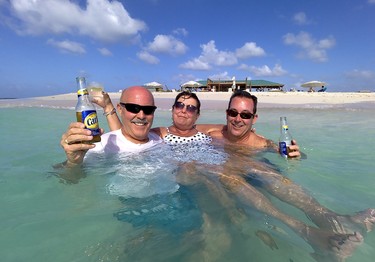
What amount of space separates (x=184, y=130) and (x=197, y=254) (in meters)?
2.97

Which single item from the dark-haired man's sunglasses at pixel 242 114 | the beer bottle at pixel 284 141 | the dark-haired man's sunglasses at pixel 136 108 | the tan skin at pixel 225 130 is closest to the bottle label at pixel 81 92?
the dark-haired man's sunglasses at pixel 136 108

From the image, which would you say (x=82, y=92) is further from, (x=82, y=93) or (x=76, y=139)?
(x=76, y=139)

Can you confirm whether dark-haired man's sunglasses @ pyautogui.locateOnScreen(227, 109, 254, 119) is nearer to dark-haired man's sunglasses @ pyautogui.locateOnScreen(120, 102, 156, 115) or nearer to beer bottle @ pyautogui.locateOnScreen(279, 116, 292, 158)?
beer bottle @ pyautogui.locateOnScreen(279, 116, 292, 158)

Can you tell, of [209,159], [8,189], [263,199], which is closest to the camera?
[263,199]

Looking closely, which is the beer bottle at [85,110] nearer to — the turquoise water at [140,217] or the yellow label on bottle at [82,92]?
the yellow label on bottle at [82,92]

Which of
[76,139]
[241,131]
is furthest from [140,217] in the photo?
[241,131]

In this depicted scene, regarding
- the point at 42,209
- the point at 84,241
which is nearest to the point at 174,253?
the point at 84,241

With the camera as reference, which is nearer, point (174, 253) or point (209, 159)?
point (174, 253)

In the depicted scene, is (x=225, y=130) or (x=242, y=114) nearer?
(x=242, y=114)

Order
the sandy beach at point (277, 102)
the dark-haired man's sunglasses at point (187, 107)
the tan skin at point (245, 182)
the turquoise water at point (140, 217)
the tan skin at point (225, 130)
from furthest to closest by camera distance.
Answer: the sandy beach at point (277, 102)
the dark-haired man's sunglasses at point (187, 107)
the tan skin at point (225, 130)
the tan skin at point (245, 182)
the turquoise water at point (140, 217)

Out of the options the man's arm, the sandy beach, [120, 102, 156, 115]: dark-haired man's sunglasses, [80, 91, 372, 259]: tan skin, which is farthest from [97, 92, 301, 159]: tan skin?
the sandy beach

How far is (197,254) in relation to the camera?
1.78 meters

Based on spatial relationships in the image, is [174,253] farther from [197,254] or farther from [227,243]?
[227,243]

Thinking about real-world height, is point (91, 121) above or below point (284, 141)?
above
